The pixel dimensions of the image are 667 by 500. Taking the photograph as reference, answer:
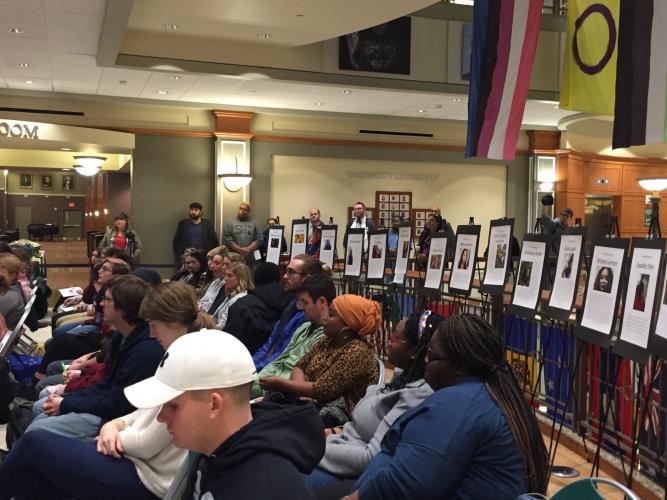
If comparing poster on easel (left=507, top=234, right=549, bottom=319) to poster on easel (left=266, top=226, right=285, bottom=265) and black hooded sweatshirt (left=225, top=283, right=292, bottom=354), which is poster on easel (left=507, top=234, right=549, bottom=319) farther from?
poster on easel (left=266, top=226, right=285, bottom=265)

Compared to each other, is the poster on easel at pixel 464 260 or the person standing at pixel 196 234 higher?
the poster on easel at pixel 464 260

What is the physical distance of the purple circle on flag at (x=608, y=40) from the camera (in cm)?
440

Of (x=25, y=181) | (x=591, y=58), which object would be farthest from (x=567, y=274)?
(x=25, y=181)

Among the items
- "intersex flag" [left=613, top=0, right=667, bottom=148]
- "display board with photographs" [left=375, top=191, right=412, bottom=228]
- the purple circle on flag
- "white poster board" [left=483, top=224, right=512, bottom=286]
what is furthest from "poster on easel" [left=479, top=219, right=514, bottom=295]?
"display board with photographs" [left=375, top=191, right=412, bottom=228]

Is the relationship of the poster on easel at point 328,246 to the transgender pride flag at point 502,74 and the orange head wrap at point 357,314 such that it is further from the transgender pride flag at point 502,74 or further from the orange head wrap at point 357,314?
the orange head wrap at point 357,314

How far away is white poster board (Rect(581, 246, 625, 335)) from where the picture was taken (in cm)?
259

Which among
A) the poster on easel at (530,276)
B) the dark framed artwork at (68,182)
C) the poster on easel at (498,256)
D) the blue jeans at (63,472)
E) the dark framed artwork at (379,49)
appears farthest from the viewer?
the dark framed artwork at (68,182)

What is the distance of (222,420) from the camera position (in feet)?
4.78

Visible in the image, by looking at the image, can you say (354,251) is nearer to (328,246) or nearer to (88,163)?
(328,246)

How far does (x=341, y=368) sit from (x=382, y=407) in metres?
0.57

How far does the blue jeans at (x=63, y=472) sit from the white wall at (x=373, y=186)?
10.0 m

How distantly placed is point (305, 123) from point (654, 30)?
9.20 meters

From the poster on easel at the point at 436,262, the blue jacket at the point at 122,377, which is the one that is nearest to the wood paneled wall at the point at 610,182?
the poster on easel at the point at 436,262

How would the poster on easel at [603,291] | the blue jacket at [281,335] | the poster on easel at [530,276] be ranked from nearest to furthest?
the poster on easel at [603,291], the poster on easel at [530,276], the blue jacket at [281,335]
